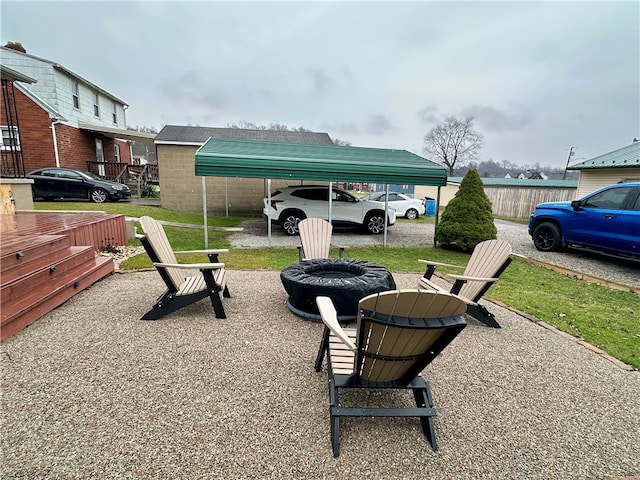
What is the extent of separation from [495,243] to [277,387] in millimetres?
3386

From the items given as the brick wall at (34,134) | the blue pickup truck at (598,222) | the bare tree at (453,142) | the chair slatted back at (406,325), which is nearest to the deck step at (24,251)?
the chair slatted back at (406,325)

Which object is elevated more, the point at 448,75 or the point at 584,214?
the point at 448,75

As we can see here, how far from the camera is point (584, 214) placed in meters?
7.53

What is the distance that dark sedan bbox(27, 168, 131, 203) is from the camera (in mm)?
Result: 12359

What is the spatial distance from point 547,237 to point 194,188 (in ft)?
42.5

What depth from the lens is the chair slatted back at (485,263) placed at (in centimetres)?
390

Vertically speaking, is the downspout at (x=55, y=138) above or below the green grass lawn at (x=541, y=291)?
above

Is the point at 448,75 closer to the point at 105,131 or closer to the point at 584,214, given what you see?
the point at 584,214

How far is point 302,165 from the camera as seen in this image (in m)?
8.46

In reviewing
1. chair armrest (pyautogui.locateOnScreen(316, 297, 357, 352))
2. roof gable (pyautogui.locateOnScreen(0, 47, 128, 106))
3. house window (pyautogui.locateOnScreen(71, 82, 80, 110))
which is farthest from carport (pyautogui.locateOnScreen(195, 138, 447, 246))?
house window (pyautogui.locateOnScreen(71, 82, 80, 110))

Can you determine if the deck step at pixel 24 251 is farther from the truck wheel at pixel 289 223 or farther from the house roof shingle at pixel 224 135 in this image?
the house roof shingle at pixel 224 135

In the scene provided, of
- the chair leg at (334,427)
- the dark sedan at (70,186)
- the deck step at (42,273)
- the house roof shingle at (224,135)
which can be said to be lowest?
the chair leg at (334,427)

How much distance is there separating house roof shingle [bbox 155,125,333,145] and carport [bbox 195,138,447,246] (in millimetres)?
4572

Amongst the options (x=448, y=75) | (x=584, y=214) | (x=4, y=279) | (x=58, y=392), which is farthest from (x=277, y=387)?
(x=448, y=75)
